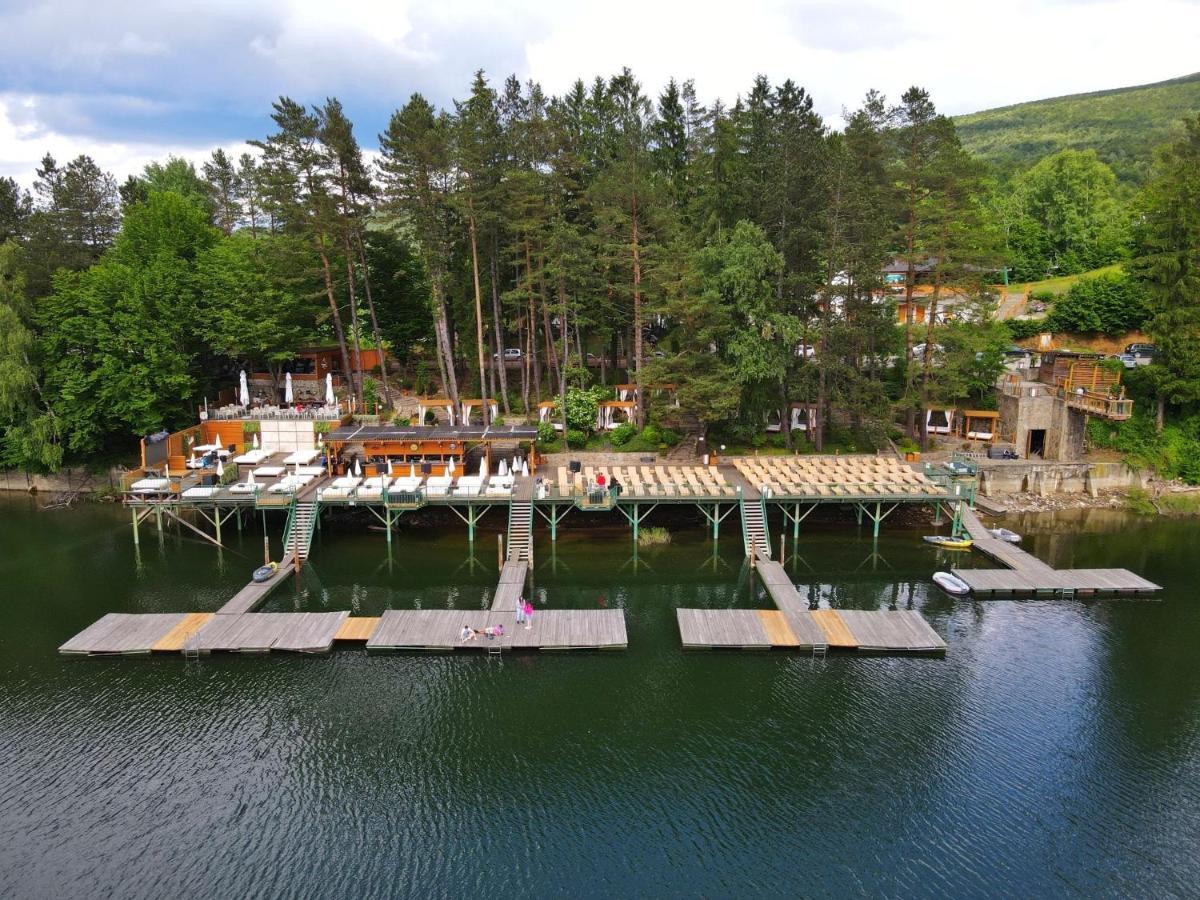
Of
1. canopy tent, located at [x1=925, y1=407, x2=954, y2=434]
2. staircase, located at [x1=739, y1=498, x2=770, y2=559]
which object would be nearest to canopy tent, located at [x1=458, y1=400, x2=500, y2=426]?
staircase, located at [x1=739, y1=498, x2=770, y2=559]

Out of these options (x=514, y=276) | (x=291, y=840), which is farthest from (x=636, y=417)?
(x=291, y=840)

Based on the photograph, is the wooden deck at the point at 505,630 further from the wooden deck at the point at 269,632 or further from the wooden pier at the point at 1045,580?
the wooden pier at the point at 1045,580

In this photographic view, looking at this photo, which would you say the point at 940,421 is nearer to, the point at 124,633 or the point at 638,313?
the point at 638,313

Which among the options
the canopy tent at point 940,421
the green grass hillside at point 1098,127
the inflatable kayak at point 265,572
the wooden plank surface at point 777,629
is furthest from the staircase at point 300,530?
the green grass hillside at point 1098,127

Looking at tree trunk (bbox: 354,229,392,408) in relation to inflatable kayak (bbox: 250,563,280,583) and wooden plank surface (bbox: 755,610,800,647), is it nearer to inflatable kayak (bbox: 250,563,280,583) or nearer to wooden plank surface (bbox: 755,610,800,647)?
inflatable kayak (bbox: 250,563,280,583)

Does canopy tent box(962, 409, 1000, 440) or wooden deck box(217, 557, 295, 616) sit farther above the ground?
canopy tent box(962, 409, 1000, 440)

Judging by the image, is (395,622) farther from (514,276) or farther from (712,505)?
(514,276)
